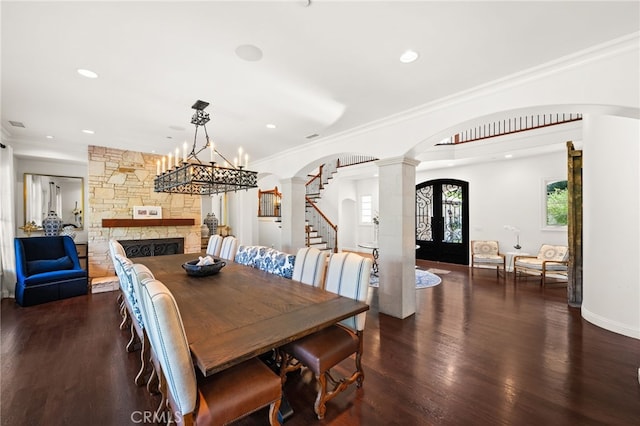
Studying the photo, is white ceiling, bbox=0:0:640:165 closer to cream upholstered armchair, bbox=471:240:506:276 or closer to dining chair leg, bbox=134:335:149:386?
dining chair leg, bbox=134:335:149:386

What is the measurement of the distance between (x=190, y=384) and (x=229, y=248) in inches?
122

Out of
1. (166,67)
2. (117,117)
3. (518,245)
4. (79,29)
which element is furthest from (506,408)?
(518,245)

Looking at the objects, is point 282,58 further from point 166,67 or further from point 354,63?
point 166,67

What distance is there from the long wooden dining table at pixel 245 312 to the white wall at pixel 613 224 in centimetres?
335

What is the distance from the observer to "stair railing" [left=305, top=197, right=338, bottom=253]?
8.80 meters

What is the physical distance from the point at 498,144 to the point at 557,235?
2321 mm

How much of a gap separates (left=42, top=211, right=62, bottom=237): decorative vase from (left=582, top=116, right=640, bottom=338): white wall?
8.69 meters

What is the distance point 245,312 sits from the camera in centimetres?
195

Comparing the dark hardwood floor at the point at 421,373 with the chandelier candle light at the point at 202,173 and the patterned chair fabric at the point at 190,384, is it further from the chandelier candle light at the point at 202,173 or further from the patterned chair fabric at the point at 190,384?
the chandelier candle light at the point at 202,173

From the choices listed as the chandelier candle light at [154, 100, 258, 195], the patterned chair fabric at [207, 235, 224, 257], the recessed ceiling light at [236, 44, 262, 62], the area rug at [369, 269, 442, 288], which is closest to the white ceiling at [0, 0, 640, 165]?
the recessed ceiling light at [236, 44, 262, 62]

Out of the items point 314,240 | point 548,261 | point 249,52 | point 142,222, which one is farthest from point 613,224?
point 142,222

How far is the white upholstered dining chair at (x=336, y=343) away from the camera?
1878 millimetres

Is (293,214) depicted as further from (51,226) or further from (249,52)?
(51,226)

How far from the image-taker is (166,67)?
238 cm
